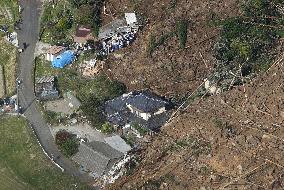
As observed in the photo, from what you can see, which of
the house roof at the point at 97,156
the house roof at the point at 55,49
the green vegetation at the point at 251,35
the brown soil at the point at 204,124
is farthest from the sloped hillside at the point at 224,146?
the house roof at the point at 55,49

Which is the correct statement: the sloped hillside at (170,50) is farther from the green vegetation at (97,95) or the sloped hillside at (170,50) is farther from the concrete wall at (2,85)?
the concrete wall at (2,85)

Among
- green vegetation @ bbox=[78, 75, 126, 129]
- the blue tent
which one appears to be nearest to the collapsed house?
green vegetation @ bbox=[78, 75, 126, 129]

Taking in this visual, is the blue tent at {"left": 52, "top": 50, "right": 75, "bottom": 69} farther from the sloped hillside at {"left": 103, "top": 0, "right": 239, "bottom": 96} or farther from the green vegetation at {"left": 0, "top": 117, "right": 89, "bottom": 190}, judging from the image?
the green vegetation at {"left": 0, "top": 117, "right": 89, "bottom": 190}

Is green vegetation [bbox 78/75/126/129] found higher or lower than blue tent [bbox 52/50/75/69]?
lower

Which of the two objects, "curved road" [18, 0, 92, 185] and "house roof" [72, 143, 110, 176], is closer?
"house roof" [72, 143, 110, 176]

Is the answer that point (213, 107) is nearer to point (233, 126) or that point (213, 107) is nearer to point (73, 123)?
point (233, 126)

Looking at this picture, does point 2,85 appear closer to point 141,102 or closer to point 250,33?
point 141,102
